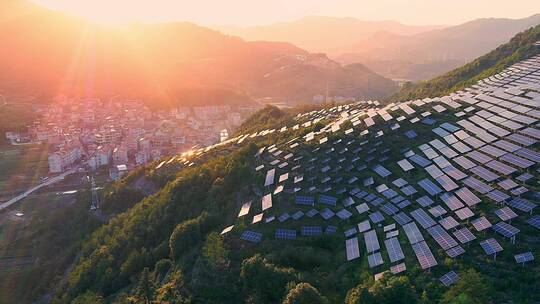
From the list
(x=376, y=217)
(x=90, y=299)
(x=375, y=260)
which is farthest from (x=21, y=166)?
(x=375, y=260)

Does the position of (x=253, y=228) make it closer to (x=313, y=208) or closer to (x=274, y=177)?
(x=313, y=208)

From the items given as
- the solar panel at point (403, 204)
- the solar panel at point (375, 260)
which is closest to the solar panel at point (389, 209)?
the solar panel at point (403, 204)

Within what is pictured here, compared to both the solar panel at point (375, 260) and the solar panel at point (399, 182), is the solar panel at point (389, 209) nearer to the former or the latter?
the solar panel at point (399, 182)

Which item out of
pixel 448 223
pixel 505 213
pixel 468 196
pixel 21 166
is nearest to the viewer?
pixel 505 213

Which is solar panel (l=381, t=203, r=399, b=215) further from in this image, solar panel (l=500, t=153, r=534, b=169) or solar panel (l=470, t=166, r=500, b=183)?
solar panel (l=500, t=153, r=534, b=169)

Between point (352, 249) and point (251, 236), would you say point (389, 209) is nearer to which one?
point (352, 249)

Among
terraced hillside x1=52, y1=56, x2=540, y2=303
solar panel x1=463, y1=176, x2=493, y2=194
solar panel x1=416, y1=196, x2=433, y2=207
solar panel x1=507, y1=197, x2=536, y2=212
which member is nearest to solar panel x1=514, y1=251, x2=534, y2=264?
terraced hillside x1=52, y1=56, x2=540, y2=303

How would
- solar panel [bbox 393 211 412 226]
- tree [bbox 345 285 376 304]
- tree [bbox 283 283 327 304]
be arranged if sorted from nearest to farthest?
tree [bbox 345 285 376 304]
tree [bbox 283 283 327 304]
solar panel [bbox 393 211 412 226]
